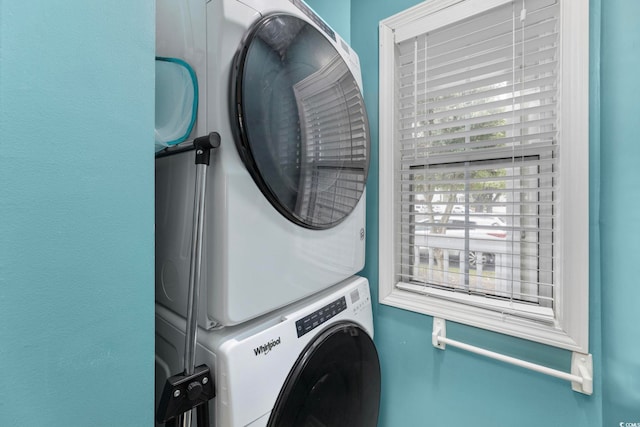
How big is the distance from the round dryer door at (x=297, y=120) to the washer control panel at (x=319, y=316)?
0.27m

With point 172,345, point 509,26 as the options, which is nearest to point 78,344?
point 172,345

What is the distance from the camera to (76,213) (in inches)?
16.7

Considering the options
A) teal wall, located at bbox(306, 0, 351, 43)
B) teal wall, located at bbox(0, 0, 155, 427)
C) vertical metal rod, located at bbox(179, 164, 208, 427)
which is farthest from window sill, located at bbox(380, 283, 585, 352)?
teal wall, located at bbox(306, 0, 351, 43)

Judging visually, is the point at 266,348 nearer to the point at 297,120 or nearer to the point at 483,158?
the point at 297,120

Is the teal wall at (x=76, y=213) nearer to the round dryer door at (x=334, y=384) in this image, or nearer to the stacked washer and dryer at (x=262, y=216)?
the stacked washer and dryer at (x=262, y=216)

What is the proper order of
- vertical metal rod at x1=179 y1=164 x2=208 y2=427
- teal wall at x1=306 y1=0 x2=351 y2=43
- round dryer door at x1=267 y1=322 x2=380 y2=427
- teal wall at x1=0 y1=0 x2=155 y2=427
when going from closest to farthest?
teal wall at x1=0 y1=0 x2=155 y2=427
vertical metal rod at x1=179 y1=164 x2=208 y2=427
round dryer door at x1=267 y1=322 x2=380 y2=427
teal wall at x1=306 y1=0 x2=351 y2=43

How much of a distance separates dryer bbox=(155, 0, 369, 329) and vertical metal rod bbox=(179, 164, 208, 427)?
4 cm

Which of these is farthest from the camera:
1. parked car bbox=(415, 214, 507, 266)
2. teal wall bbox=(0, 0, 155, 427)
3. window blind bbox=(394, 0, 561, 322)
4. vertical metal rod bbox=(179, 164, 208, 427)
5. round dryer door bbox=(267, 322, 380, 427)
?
parked car bbox=(415, 214, 507, 266)

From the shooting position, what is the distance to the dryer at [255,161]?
2.14 ft

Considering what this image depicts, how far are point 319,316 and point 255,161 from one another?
0.52 m

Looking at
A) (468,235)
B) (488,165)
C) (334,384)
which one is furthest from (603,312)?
(334,384)

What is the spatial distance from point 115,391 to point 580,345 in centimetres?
130

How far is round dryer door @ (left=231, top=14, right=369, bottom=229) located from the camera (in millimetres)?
669

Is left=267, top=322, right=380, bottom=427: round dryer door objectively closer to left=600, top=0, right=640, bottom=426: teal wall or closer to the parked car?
the parked car
